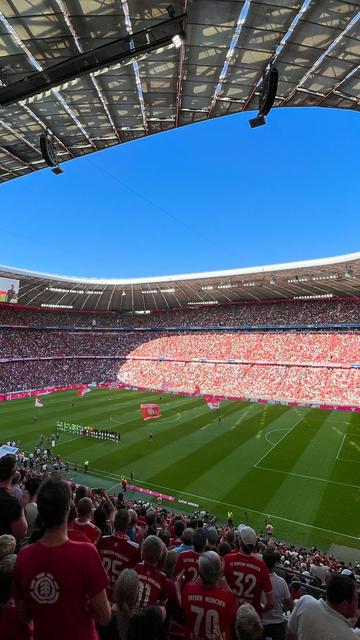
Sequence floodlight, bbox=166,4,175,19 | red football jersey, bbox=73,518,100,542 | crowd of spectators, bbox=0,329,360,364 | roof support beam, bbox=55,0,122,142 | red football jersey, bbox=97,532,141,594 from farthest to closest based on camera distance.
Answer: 1. crowd of spectators, bbox=0,329,360,364
2. roof support beam, bbox=55,0,122,142
3. floodlight, bbox=166,4,175,19
4. red football jersey, bbox=73,518,100,542
5. red football jersey, bbox=97,532,141,594

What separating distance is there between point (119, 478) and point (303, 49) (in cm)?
2040

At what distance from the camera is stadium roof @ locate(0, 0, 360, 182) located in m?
7.47

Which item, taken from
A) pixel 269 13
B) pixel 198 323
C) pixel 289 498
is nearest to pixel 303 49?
pixel 269 13

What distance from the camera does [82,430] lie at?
29.4 meters

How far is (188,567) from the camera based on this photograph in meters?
4.42

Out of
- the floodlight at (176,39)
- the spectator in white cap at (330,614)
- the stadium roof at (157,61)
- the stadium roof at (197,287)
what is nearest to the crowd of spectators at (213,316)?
the stadium roof at (197,287)

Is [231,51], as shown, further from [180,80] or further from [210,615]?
[210,615]

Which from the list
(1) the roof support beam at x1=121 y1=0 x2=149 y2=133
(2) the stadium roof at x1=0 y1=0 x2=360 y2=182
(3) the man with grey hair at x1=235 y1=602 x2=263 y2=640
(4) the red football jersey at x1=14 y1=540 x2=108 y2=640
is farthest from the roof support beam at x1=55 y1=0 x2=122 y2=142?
(3) the man with grey hair at x1=235 y1=602 x2=263 y2=640

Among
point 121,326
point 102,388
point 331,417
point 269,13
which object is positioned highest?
point 269,13

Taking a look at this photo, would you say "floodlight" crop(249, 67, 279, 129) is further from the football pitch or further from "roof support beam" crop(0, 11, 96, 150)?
the football pitch

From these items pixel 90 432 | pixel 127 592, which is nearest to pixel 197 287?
pixel 90 432

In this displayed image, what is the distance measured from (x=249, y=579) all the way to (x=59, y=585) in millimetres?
2811

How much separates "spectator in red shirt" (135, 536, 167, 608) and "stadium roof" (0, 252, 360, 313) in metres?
35.5

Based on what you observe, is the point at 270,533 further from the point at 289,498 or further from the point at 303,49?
the point at 303,49
